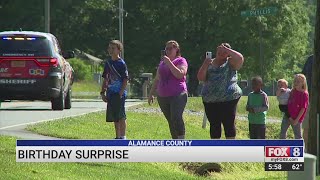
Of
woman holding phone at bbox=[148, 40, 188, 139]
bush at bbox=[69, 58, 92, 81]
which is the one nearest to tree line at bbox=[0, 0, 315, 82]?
bush at bbox=[69, 58, 92, 81]

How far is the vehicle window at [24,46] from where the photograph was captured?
20.0 meters

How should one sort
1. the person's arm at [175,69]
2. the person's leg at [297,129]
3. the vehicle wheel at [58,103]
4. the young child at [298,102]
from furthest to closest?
1. the vehicle wheel at [58,103]
2. the person's leg at [297,129]
3. the young child at [298,102]
4. the person's arm at [175,69]

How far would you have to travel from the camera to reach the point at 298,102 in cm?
1495

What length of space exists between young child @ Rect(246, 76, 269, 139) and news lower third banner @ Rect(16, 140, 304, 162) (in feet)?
23.1

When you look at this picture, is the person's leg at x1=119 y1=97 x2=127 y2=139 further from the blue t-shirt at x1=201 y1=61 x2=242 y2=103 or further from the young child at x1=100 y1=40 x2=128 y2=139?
the blue t-shirt at x1=201 y1=61 x2=242 y2=103

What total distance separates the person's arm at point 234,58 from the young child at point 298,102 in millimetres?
2829

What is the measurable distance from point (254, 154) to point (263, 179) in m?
4.17

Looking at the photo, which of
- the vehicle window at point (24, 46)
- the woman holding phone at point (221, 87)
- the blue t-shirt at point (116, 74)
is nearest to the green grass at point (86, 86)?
the vehicle window at point (24, 46)

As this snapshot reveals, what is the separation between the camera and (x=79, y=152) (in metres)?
8.49

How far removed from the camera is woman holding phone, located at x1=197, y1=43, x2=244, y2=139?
40.0ft

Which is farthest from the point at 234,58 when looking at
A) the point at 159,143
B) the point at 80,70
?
the point at 80,70

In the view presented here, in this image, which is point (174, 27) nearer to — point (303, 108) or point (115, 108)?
point (303, 108)

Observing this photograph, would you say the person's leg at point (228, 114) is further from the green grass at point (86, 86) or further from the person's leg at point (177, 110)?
the green grass at point (86, 86)

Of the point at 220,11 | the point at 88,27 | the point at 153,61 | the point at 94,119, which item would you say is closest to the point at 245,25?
the point at 220,11
